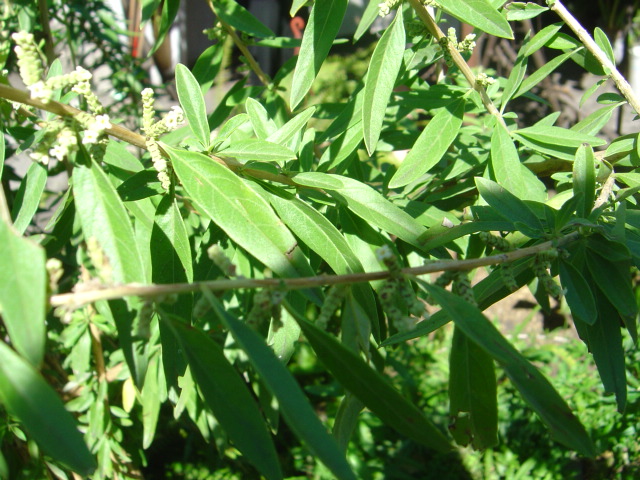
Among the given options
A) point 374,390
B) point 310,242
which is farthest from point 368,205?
point 374,390

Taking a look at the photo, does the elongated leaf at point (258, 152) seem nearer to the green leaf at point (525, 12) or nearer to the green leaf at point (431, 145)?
the green leaf at point (431, 145)

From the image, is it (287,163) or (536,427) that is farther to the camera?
(536,427)

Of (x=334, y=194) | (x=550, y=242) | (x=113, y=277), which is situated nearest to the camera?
(x=113, y=277)

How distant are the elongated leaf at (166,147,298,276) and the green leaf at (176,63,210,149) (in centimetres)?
17

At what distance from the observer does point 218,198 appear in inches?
28.4

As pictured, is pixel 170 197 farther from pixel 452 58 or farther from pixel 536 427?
pixel 536 427

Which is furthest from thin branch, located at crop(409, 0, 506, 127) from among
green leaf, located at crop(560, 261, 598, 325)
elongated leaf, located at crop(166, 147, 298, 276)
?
elongated leaf, located at crop(166, 147, 298, 276)

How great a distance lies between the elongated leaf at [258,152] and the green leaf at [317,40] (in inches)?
5.2

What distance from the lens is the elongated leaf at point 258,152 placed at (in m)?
0.82

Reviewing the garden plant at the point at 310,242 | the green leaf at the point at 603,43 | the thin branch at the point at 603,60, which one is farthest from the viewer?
the green leaf at the point at 603,43

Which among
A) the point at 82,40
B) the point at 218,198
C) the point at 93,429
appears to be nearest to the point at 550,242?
the point at 218,198

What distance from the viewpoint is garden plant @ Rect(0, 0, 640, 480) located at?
0.58 metres

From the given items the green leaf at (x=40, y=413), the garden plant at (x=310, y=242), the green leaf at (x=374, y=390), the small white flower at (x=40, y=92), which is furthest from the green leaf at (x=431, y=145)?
the green leaf at (x=40, y=413)

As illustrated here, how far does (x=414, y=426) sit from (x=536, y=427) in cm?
189
